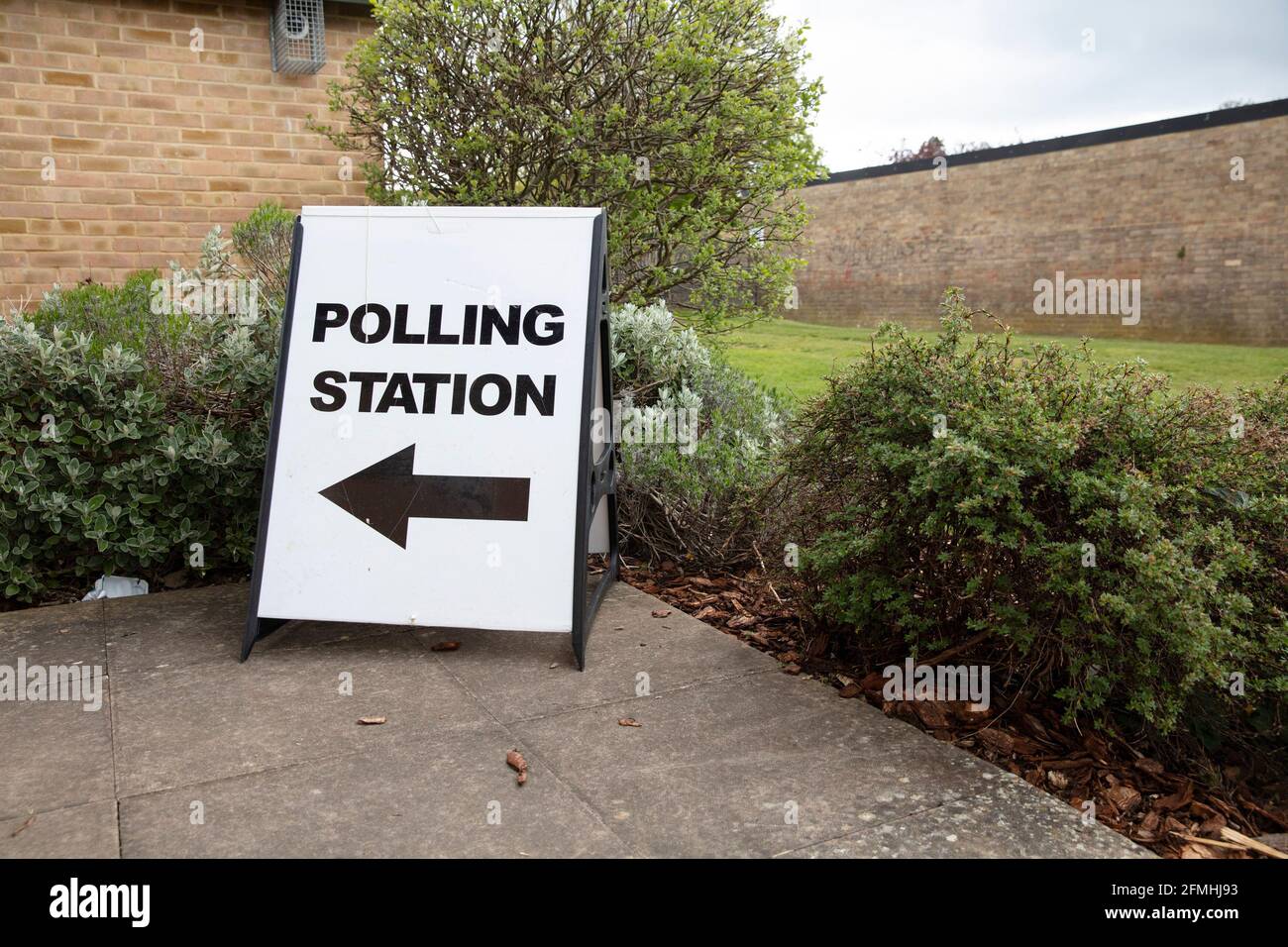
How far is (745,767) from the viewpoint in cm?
297

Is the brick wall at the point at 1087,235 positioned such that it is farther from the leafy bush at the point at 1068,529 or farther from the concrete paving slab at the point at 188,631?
the concrete paving slab at the point at 188,631

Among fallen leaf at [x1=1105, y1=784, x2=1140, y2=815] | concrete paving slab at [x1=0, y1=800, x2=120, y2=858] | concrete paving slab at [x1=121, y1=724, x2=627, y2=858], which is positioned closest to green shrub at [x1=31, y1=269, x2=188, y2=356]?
concrete paving slab at [x1=0, y1=800, x2=120, y2=858]

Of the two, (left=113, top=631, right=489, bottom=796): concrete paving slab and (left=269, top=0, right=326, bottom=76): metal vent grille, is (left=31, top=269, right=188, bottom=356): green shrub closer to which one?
(left=113, top=631, right=489, bottom=796): concrete paving slab

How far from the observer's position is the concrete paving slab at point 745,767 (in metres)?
2.63

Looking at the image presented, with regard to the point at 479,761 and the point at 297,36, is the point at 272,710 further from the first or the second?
the point at 297,36

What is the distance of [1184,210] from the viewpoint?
1978 centimetres

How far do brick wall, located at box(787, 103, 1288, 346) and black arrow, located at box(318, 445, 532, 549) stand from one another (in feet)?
62.0

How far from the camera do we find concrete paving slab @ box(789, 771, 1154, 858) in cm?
252

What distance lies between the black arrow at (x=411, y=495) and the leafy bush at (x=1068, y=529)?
1.21 m

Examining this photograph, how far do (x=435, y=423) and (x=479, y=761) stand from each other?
1.49 meters

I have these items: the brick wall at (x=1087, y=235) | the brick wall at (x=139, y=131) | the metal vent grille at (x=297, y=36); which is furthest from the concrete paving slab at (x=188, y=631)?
the brick wall at (x=1087, y=235)

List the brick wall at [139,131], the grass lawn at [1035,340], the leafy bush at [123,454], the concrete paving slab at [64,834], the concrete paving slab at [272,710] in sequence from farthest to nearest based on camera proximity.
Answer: the grass lawn at [1035,340] → the brick wall at [139,131] → the leafy bush at [123,454] → the concrete paving slab at [272,710] → the concrete paving slab at [64,834]

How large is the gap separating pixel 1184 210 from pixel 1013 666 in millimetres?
19914
